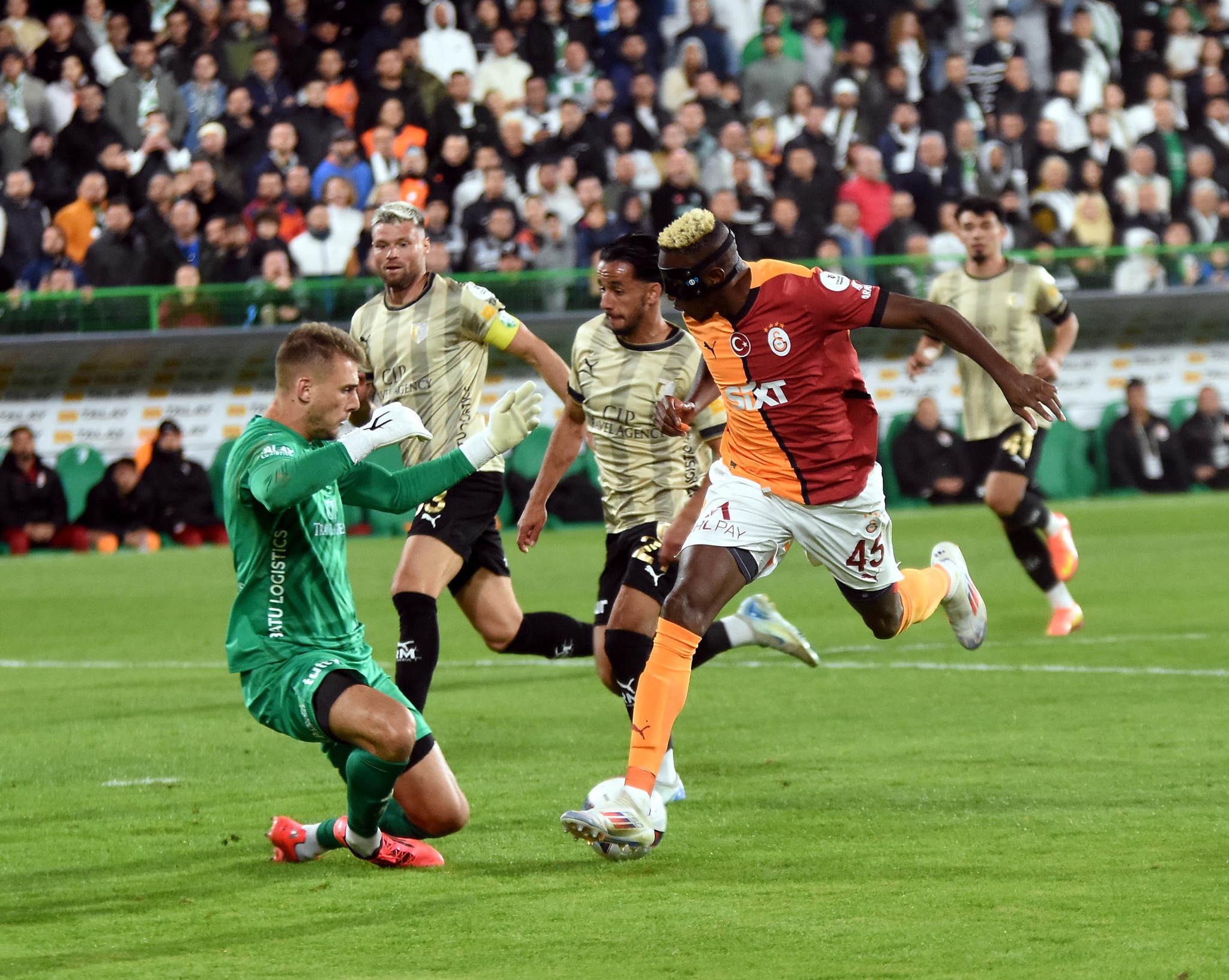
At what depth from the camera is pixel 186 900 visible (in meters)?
5.37

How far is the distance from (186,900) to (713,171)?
55.3 feet

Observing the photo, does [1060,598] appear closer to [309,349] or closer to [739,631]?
[739,631]

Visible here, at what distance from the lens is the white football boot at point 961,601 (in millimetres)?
7285

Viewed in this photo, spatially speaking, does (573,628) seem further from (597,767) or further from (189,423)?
(189,423)

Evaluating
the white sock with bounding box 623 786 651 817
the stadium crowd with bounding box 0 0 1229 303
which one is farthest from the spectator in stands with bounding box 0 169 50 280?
the white sock with bounding box 623 786 651 817

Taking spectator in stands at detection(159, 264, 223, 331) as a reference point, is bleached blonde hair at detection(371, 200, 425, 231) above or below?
above

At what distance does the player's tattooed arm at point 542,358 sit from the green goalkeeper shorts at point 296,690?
2318 mm

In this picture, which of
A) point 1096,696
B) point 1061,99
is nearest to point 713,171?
point 1061,99

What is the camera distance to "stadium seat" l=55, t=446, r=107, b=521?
65.1 ft

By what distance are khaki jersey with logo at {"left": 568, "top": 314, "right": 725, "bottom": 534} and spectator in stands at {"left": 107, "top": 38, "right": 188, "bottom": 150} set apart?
15.0 metres

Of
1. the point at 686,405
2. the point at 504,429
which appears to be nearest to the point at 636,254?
the point at 686,405

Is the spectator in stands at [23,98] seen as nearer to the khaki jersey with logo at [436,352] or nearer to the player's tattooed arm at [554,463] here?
the khaki jersey with logo at [436,352]

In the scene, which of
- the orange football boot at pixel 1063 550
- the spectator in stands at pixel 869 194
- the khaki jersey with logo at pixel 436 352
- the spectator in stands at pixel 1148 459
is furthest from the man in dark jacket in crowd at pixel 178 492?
the khaki jersey with logo at pixel 436 352

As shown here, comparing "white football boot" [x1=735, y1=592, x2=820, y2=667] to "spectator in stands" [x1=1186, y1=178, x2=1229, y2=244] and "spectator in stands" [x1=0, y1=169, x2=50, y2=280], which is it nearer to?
"spectator in stands" [x1=0, y1=169, x2=50, y2=280]
